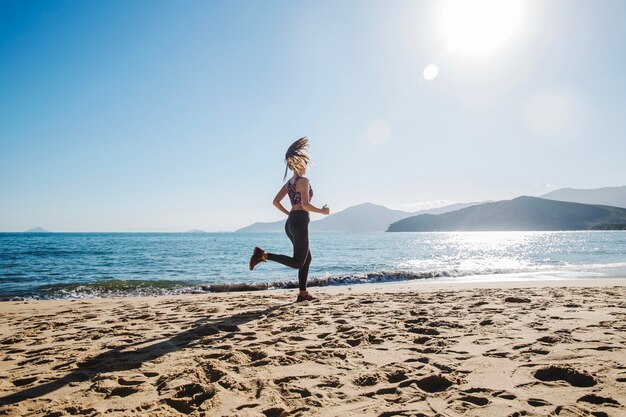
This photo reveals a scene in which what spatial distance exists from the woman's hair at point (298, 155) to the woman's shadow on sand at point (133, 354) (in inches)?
107

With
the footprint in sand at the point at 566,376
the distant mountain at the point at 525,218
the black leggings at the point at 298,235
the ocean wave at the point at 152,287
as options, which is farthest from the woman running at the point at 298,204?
the distant mountain at the point at 525,218

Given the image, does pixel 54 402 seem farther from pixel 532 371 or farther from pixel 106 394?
pixel 532 371

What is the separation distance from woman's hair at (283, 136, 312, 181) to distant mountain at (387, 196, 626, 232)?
481ft

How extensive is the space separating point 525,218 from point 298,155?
166534 mm

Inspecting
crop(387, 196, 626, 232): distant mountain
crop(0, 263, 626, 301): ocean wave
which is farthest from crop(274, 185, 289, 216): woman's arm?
crop(387, 196, 626, 232): distant mountain

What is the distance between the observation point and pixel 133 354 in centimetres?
373

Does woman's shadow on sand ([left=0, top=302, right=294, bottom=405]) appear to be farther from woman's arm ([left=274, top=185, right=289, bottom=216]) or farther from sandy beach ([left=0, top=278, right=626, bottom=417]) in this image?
woman's arm ([left=274, top=185, right=289, bottom=216])

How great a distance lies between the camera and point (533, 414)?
2.24m

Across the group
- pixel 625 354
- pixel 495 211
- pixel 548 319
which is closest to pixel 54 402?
pixel 625 354

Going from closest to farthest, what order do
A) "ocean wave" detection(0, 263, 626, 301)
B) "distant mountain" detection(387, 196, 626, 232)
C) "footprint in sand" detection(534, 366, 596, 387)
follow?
1. "footprint in sand" detection(534, 366, 596, 387)
2. "ocean wave" detection(0, 263, 626, 301)
3. "distant mountain" detection(387, 196, 626, 232)

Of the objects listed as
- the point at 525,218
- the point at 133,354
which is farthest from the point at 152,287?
the point at 525,218

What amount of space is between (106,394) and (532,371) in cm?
348

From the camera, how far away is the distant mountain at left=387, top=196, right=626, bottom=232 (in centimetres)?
13075

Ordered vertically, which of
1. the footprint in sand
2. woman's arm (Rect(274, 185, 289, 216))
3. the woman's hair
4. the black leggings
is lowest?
the footprint in sand
